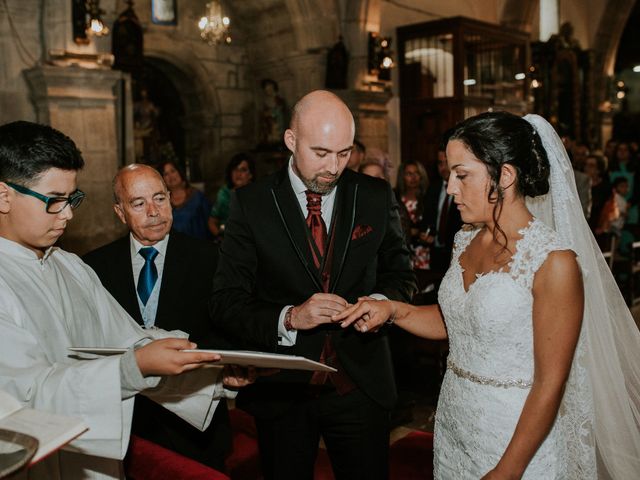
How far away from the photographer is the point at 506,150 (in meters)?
1.71

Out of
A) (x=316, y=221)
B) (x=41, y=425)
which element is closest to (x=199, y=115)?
(x=316, y=221)

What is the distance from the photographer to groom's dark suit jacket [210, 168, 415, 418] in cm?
209

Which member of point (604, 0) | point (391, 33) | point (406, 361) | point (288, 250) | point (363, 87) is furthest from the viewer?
point (604, 0)

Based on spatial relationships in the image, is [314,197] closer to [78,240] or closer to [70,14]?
[78,240]

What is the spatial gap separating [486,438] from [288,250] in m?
A: 0.86

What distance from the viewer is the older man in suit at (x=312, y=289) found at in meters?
2.06

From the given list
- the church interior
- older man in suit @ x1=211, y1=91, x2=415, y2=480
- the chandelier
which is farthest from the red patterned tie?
the chandelier

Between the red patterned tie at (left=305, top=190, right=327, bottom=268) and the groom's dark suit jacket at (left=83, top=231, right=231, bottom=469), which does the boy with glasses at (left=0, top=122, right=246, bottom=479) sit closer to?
the groom's dark suit jacket at (left=83, top=231, right=231, bottom=469)

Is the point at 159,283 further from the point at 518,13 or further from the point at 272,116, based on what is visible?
the point at 518,13

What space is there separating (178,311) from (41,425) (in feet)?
4.45

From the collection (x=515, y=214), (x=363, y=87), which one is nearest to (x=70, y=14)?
(x=363, y=87)

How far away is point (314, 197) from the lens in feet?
7.06

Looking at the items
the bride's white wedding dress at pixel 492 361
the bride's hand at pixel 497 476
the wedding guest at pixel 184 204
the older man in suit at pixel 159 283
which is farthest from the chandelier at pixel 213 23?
the bride's hand at pixel 497 476

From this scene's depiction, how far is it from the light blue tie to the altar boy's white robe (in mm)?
557
